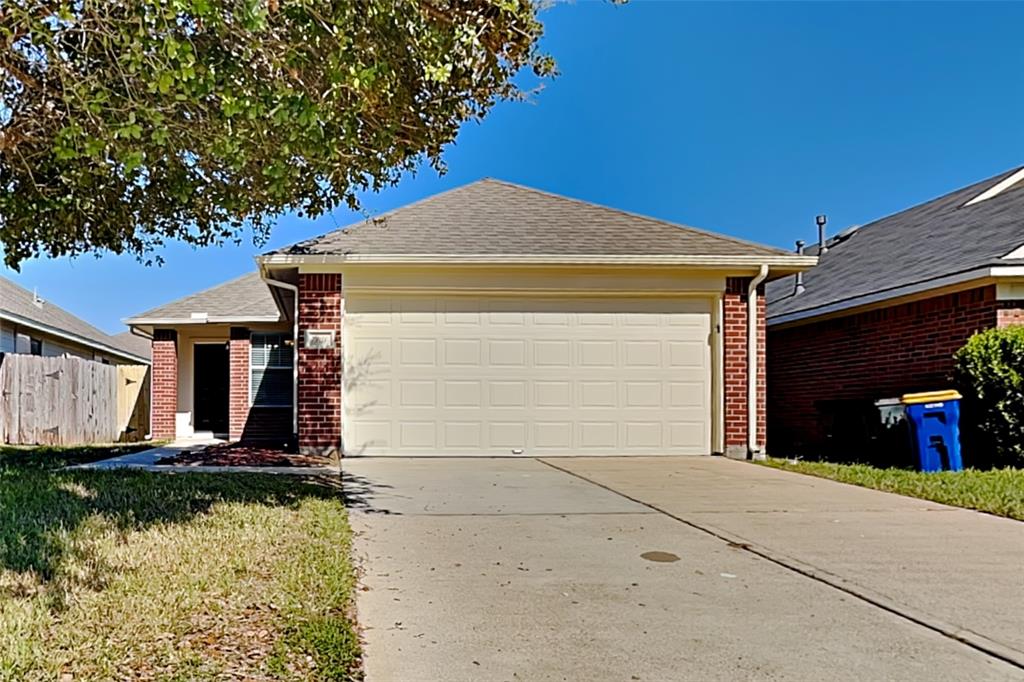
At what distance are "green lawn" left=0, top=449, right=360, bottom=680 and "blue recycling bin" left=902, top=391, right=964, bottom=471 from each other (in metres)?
7.01

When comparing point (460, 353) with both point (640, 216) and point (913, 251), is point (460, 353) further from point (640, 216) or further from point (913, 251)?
point (913, 251)

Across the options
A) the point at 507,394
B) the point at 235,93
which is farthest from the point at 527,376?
the point at 235,93

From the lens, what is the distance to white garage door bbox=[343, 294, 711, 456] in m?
10.5

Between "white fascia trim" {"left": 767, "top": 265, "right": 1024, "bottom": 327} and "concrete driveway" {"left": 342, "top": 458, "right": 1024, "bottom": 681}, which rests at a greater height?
"white fascia trim" {"left": 767, "top": 265, "right": 1024, "bottom": 327}

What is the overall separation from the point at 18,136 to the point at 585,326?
23.3ft

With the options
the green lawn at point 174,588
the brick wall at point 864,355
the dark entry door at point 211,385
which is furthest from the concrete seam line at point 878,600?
the dark entry door at point 211,385

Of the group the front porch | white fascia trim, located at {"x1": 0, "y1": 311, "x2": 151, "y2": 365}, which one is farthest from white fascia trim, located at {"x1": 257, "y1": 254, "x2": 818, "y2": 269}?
white fascia trim, located at {"x1": 0, "y1": 311, "x2": 151, "y2": 365}

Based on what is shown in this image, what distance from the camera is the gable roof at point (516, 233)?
414 inches

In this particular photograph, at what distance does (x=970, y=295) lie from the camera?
9.65 metres

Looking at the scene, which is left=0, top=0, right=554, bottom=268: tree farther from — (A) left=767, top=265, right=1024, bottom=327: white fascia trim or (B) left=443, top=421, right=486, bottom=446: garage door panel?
(A) left=767, top=265, right=1024, bottom=327: white fascia trim

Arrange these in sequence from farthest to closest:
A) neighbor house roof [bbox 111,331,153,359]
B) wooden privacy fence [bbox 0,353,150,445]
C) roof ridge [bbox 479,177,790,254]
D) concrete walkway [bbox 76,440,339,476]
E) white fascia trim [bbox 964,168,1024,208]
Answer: neighbor house roof [bbox 111,331,153,359]
wooden privacy fence [bbox 0,353,150,445]
white fascia trim [bbox 964,168,1024,208]
roof ridge [bbox 479,177,790,254]
concrete walkway [bbox 76,440,339,476]

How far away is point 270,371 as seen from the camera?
14680 mm

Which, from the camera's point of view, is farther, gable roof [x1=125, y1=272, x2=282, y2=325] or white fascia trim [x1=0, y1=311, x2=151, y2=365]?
white fascia trim [x1=0, y1=311, x2=151, y2=365]

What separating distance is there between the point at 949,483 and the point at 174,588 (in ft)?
24.3
